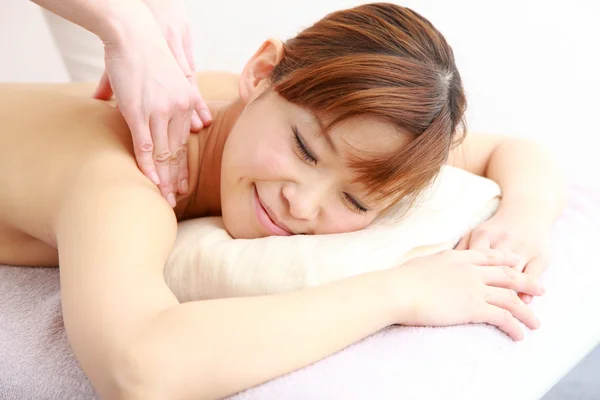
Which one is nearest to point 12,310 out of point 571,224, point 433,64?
point 433,64

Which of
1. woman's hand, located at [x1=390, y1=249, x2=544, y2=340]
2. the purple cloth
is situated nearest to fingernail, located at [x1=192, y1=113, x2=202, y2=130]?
the purple cloth

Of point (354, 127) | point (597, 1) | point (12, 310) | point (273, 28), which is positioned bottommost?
point (12, 310)

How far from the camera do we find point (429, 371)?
0.88m

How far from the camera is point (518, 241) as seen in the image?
1.17 metres

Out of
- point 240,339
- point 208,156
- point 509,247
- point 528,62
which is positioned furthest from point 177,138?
point 528,62

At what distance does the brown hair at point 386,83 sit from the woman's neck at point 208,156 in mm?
176

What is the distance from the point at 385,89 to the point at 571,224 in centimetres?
52

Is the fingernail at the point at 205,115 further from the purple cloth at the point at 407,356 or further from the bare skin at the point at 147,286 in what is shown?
the purple cloth at the point at 407,356

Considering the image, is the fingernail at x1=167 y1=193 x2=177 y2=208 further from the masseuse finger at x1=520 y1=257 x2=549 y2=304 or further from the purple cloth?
the masseuse finger at x1=520 y1=257 x2=549 y2=304

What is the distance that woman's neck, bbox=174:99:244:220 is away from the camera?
1.30 m

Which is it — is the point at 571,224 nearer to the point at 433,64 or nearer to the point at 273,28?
the point at 433,64

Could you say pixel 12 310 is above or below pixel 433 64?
below

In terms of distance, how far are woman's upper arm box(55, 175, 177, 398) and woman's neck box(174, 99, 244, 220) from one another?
1.05 feet

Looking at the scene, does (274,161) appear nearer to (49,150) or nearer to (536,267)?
(49,150)
